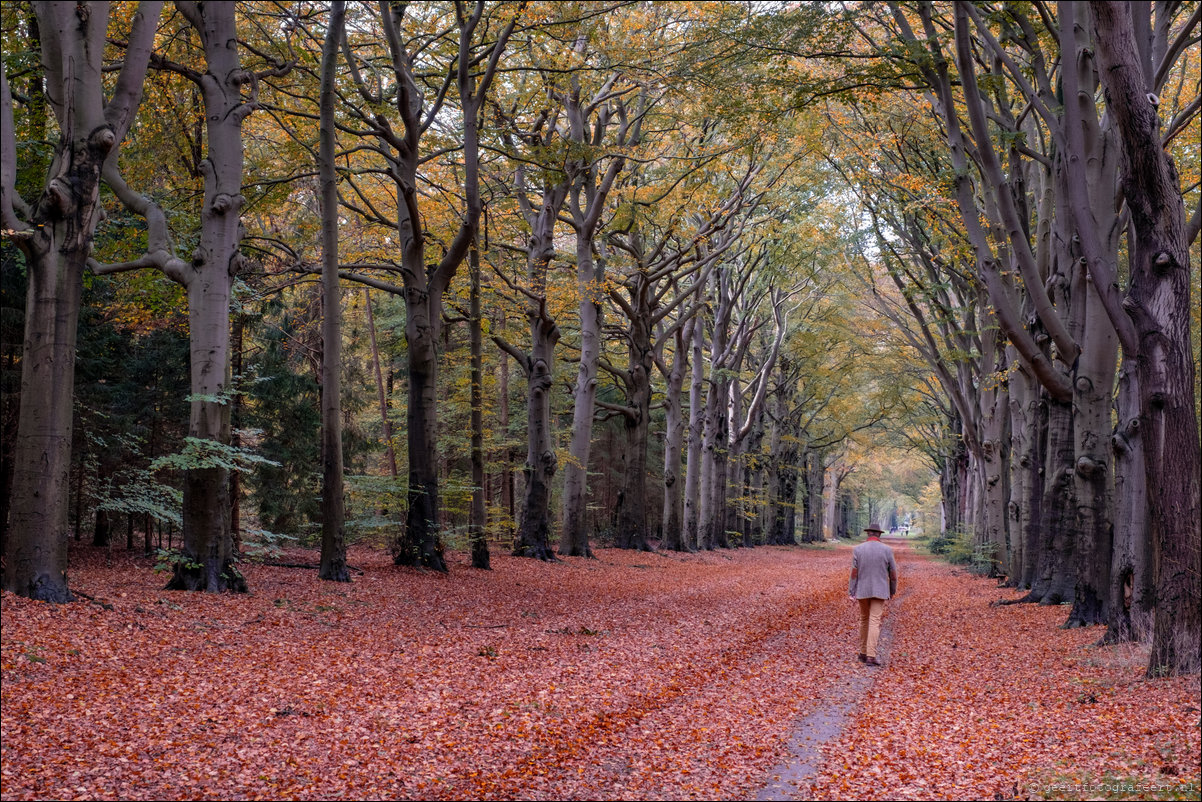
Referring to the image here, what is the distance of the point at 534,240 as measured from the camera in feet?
68.1

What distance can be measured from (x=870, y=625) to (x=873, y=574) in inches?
25.2

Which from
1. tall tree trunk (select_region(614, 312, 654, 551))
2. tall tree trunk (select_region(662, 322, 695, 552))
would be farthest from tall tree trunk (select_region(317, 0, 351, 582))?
tall tree trunk (select_region(662, 322, 695, 552))

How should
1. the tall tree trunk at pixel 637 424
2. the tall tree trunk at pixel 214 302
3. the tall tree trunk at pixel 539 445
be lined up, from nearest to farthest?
the tall tree trunk at pixel 214 302
the tall tree trunk at pixel 539 445
the tall tree trunk at pixel 637 424

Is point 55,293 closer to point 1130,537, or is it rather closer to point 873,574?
point 873,574

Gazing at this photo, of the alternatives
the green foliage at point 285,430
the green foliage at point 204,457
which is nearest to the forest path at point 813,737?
the green foliage at point 204,457

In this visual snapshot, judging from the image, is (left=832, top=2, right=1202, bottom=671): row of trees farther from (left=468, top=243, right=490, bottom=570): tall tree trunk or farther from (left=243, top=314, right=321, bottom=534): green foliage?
(left=243, top=314, right=321, bottom=534): green foliage

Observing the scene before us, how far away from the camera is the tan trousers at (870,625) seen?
34.0ft

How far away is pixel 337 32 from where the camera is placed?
11.9 m

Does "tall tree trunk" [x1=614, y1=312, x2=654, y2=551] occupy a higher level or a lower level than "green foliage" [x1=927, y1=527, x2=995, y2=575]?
higher

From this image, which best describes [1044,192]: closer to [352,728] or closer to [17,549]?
[352,728]

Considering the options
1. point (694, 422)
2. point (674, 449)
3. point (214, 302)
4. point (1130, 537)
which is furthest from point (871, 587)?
point (694, 422)

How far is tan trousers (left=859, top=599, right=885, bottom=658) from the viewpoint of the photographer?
1035 centimetres

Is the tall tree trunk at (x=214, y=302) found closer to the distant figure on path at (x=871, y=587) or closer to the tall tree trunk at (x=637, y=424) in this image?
the distant figure on path at (x=871, y=587)

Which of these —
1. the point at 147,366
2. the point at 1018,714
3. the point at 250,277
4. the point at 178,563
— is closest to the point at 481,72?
the point at 250,277
